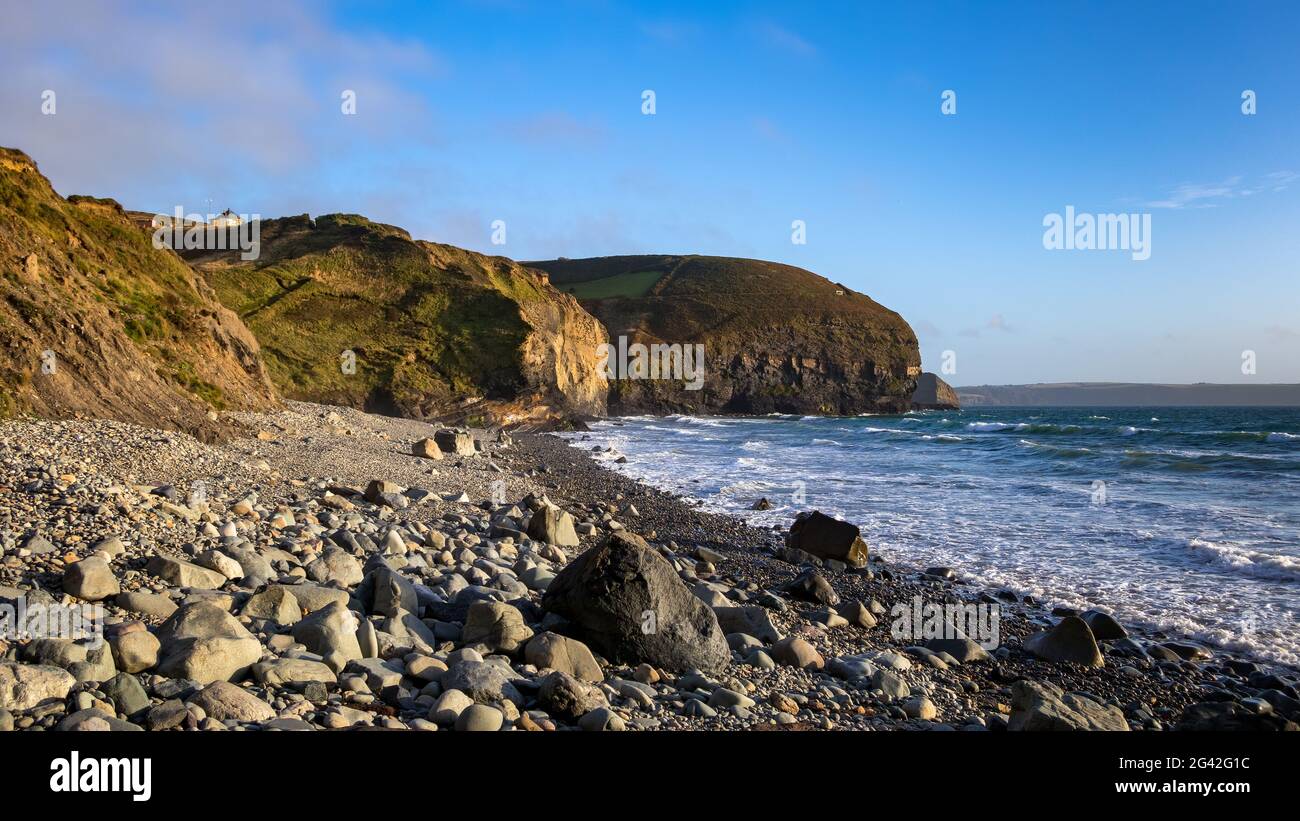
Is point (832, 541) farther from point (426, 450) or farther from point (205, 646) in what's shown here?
point (426, 450)

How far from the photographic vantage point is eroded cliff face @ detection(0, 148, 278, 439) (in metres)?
11.6

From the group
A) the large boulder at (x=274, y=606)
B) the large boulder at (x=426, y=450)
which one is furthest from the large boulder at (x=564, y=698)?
the large boulder at (x=426, y=450)

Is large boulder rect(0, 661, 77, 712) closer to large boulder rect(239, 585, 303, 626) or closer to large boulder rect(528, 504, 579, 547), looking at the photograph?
large boulder rect(239, 585, 303, 626)

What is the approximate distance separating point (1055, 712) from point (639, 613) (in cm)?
284

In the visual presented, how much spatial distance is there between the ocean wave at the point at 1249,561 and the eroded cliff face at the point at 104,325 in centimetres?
1677

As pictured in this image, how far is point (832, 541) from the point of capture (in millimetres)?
11039

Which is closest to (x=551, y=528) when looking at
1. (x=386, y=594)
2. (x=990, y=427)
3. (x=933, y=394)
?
(x=386, y=594)

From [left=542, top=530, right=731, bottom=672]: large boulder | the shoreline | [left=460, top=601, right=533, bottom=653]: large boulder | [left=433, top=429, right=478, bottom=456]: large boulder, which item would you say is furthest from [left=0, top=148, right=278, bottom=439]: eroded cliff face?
[left=542, top=530, right=731, bottom=672]: large boulder

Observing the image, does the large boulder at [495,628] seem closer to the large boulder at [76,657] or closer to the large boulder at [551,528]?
the large boulder at [76,657]

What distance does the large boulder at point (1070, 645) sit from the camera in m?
7.10

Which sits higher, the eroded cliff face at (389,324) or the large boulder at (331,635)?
the eroded cliff face at (389,324)

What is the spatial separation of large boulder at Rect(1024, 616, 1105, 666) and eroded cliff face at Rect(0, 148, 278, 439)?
1330cm
